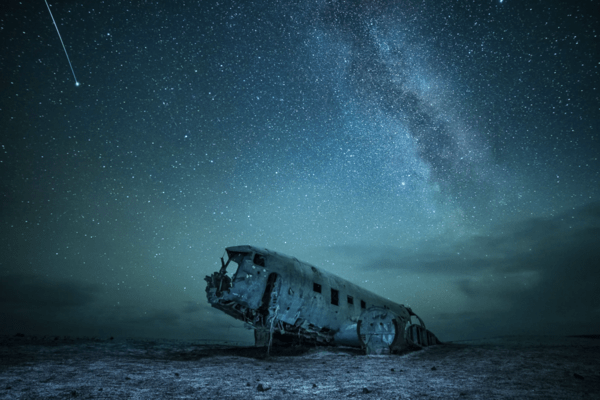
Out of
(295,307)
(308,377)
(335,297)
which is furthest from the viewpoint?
(335,297)

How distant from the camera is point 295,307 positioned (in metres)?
17.2

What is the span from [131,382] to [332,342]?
43.1ft

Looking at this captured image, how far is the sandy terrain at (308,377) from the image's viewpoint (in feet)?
24.9

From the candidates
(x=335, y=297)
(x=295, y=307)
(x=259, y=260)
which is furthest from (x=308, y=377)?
(x=335, y=297)

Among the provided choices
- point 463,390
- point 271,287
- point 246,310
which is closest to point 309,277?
point 271,287

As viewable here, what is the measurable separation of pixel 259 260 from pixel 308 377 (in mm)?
7859

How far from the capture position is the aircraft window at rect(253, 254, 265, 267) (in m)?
17.1

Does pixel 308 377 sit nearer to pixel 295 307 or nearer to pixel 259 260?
pixel 295 307

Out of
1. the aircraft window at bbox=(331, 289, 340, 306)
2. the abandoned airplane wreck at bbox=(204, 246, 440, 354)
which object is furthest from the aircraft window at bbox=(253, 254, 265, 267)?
the aircraft window at bbox=(331, 289, 340, 306)

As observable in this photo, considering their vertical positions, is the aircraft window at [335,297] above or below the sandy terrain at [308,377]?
above

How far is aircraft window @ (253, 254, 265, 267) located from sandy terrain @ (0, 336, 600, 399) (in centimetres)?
493

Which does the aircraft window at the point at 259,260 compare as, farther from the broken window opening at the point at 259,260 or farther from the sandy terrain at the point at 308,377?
the sandy terrain at the point at 308,377

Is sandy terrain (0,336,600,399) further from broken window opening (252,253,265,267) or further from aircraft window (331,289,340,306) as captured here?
aircraft window (331,289,340,306)

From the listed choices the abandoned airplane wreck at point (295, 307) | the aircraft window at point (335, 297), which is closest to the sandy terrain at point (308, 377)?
the abandoned airplane wreck at point (295, 307)
